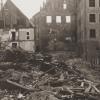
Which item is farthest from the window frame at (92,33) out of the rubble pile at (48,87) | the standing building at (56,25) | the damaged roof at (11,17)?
the rubble pile at (48,87)

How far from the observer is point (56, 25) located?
46562 millimetres

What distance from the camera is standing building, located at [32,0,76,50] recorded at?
152 ft

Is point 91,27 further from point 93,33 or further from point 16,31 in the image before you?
point 16,31

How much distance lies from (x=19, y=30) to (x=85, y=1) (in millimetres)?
12904

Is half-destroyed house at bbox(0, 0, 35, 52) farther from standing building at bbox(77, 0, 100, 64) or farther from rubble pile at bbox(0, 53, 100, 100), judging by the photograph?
rubble pile at bbox(0, 53, 100, 100)

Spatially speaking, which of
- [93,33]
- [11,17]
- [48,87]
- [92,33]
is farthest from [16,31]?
[48,87]

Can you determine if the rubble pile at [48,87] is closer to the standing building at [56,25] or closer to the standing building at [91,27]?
the standing building at [91,27]

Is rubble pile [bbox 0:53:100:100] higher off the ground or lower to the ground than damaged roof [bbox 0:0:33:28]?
lower

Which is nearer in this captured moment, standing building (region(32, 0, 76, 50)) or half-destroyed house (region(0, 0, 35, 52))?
half-destroyed house (region(0, 0, 35, 52))

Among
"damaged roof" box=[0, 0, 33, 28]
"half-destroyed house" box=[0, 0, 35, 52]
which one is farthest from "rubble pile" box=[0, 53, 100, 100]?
"damaged roof" box=[0, 0, 33, 28]

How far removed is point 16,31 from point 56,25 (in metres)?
8.36

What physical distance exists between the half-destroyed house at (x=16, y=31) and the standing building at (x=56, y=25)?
13.2ft

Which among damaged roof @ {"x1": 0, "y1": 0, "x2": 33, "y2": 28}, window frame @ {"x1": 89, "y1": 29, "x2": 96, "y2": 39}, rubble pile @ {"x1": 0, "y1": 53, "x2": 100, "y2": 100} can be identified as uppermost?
damaged roof @ {"x1": 0, "y1": 0, "x2": 33, "y2": 28}

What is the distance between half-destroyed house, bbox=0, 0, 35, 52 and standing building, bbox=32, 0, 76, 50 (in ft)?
13.2
